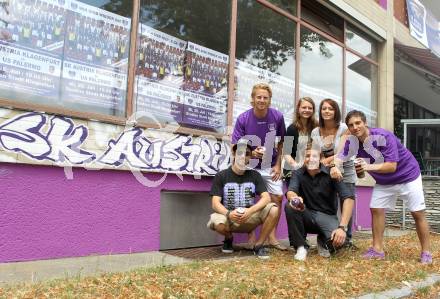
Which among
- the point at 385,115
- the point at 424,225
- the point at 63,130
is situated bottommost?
the point at 424,225

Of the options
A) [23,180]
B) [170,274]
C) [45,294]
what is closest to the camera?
[45,294]

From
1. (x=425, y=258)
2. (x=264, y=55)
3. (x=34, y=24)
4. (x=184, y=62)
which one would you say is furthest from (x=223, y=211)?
(x=264, y=55)

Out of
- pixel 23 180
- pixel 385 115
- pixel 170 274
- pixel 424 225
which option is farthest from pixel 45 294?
pixel 385 115

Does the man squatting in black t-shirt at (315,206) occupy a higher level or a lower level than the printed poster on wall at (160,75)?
lower

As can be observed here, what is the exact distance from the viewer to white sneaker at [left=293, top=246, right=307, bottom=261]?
5.18 m

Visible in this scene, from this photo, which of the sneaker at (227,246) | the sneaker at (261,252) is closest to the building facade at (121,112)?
the sneaker at (227,246)

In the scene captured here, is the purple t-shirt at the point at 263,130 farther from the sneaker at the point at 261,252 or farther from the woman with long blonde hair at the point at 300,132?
the sneaker at the point at 261,252

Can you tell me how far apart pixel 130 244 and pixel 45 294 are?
204 cm

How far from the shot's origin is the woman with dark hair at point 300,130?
5.76m

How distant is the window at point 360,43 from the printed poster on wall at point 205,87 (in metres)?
4.00

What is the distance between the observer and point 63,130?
15.9 feet

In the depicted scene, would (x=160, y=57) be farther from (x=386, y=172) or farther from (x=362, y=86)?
(x=362, y=86)

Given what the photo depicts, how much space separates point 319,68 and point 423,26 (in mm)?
6180

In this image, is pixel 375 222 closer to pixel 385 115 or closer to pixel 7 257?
pixel 7 257
